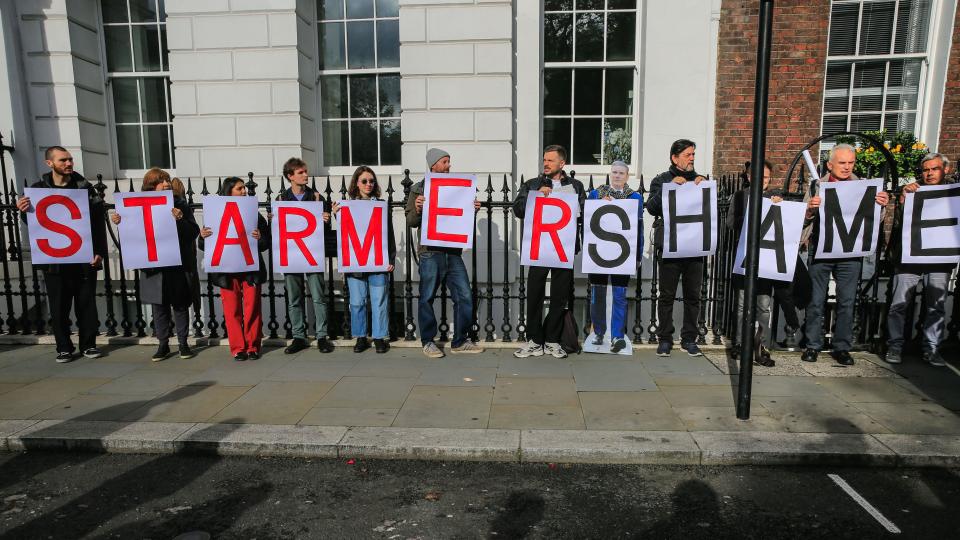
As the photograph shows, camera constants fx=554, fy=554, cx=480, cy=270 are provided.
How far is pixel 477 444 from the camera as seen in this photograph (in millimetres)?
3824

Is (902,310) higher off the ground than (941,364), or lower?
higher

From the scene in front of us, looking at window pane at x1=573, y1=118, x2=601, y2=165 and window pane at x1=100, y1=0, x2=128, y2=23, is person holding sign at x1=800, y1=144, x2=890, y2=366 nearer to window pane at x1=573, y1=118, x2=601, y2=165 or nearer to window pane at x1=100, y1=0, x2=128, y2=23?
window pane at x1=573, y1=118, x2=601, y2=165

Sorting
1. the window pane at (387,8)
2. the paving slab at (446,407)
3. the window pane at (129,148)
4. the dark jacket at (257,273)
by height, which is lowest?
the paving slab at (446,407)

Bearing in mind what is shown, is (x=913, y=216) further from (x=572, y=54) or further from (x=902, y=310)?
(x=572, y=54)

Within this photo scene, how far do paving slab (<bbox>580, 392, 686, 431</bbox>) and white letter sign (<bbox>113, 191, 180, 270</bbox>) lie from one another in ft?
14.8

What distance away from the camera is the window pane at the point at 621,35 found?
8.42 metres

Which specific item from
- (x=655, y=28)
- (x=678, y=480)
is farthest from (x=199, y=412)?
(x=655, y=28)

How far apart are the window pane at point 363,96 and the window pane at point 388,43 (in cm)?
33

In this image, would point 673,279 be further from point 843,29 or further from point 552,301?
point 843,29

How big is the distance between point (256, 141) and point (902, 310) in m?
8.58

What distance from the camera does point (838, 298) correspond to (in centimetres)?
575

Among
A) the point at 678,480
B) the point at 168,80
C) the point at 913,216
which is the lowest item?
the point at 678,480

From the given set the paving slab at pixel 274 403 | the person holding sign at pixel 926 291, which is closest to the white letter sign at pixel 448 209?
the paving slab at pixel 274 403

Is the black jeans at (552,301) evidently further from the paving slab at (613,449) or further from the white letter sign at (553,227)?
the paving slab at (613,449)
